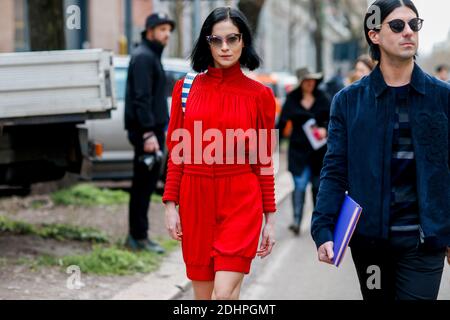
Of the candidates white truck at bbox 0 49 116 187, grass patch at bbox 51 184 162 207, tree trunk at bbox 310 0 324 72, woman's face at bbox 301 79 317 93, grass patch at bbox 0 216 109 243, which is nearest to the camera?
white truck at bbox 0 49 116 187

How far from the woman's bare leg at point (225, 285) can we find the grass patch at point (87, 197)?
6737mm

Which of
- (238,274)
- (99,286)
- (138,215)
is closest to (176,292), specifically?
(99,286)

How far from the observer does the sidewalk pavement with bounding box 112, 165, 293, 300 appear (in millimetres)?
6547

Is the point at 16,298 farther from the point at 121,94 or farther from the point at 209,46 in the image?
the point at 121,94

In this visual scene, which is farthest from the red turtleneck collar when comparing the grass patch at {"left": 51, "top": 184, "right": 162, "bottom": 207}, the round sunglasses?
the grass patch at {"left": 51, "top": 184, "right": 162, "bottom": 207}

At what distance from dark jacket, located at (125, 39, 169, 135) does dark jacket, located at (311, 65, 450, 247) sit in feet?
12.5

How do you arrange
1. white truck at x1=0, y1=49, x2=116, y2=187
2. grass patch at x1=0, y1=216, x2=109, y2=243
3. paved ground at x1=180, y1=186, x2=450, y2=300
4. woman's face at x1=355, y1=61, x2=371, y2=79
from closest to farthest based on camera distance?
white truck at x1=0, y1=49, x2=116, y2=187, paved ground at x1=180, y1=186, x2=450, y2=300, grass patch at x1=0, y1=216, x2=109, y2=243, woman's face at x1=355, y1=61, x2=371, y2=79

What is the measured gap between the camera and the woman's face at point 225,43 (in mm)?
4297

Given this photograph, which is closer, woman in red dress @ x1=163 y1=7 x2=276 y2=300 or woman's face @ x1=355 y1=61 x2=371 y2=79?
woman in red dress @ x1=163 y1=7 x2=276 y2=300

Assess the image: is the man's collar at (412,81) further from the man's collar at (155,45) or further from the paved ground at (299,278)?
the man's collar at (155,45)

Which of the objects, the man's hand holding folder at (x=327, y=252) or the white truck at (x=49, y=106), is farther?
the white truck at (x=49, y=106)

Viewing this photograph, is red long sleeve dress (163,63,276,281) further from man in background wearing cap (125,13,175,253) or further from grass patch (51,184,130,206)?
grass patch (51,184,130,206)

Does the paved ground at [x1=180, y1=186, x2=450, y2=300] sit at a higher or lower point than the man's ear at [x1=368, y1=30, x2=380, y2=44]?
lower

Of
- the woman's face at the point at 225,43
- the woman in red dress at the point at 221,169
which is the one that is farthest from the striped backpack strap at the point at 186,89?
the woman's face at the point at 225,43
